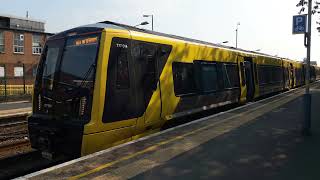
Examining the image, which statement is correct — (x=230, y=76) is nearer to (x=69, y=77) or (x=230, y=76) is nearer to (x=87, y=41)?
(x=87, y=41)

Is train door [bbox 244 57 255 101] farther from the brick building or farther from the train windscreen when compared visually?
the brick building

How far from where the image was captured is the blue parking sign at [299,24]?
10.5m

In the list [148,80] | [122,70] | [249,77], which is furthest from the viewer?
[249,77]

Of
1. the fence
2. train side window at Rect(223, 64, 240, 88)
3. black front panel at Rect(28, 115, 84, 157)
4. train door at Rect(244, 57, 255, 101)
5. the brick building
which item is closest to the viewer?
black front panel at Rect(28, 115, 84, 157)

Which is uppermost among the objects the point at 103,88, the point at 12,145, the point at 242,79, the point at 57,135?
the point at 242,79

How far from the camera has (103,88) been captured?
864 centimetres

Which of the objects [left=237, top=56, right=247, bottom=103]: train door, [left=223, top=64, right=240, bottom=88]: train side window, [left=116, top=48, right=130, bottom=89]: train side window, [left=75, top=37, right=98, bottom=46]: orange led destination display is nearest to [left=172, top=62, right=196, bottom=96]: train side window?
[left=116, top=48, right=130, bottom=89]: train side window

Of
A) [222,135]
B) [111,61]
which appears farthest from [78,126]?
[222,135]

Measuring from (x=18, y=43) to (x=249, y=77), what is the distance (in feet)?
126

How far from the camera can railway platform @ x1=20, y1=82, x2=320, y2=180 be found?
6.63m

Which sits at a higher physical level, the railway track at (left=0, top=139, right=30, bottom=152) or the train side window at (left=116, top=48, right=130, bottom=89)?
the train side window at (left=116, top=48, right=130, bottom=89)

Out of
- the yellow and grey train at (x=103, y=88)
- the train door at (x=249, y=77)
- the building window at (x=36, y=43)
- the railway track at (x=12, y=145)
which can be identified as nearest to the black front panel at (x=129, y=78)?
the yellow and grey train at (x=103, y=88)

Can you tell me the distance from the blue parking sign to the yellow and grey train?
3.19 metres

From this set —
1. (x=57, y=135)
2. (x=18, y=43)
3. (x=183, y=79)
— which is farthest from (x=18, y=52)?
(x=57, y=135)
